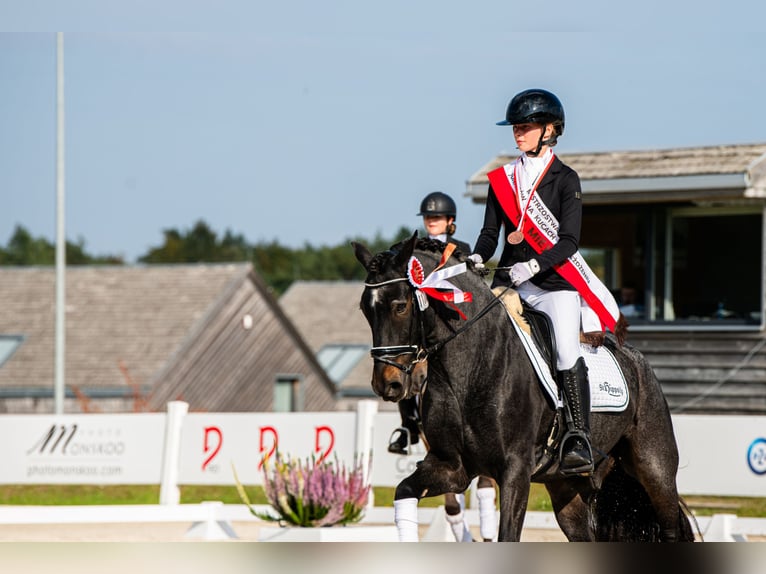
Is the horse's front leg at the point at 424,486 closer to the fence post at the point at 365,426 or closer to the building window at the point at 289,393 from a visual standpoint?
the fence post at the point at 365,426

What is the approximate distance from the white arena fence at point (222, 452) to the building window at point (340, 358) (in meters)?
37.7

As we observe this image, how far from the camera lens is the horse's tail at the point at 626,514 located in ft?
24.8

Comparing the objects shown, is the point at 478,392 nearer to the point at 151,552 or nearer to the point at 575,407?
the point at 575,407

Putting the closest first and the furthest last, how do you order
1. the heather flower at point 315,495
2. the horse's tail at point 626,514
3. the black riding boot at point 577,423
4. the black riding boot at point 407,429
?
the black riding boot at point 577,423 < the horse's tail at point 626,514 < the black riding boot at point 407,429 < the heather flower at point 315,495

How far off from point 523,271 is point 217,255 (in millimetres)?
111223

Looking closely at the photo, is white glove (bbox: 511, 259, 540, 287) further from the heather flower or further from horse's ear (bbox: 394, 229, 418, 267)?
the heather flower

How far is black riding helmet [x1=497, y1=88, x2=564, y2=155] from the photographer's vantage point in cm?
688

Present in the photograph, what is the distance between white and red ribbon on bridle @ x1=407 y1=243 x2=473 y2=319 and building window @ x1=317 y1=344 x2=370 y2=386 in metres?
47.6

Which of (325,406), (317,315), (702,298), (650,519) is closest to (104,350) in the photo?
(325,406)

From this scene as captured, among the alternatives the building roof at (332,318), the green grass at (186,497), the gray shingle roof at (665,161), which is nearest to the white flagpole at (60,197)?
the green grass at (186,497)

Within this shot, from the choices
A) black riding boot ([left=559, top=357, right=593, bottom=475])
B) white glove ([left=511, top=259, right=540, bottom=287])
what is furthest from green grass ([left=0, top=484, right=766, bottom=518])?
white glove ([left=511, top=259, right=540, bottom=287])

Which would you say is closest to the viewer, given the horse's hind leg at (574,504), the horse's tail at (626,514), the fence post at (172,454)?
the horse's hind leg at (574,504)

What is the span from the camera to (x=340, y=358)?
57188mm

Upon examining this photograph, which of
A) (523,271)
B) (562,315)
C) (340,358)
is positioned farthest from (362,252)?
(340,358)
